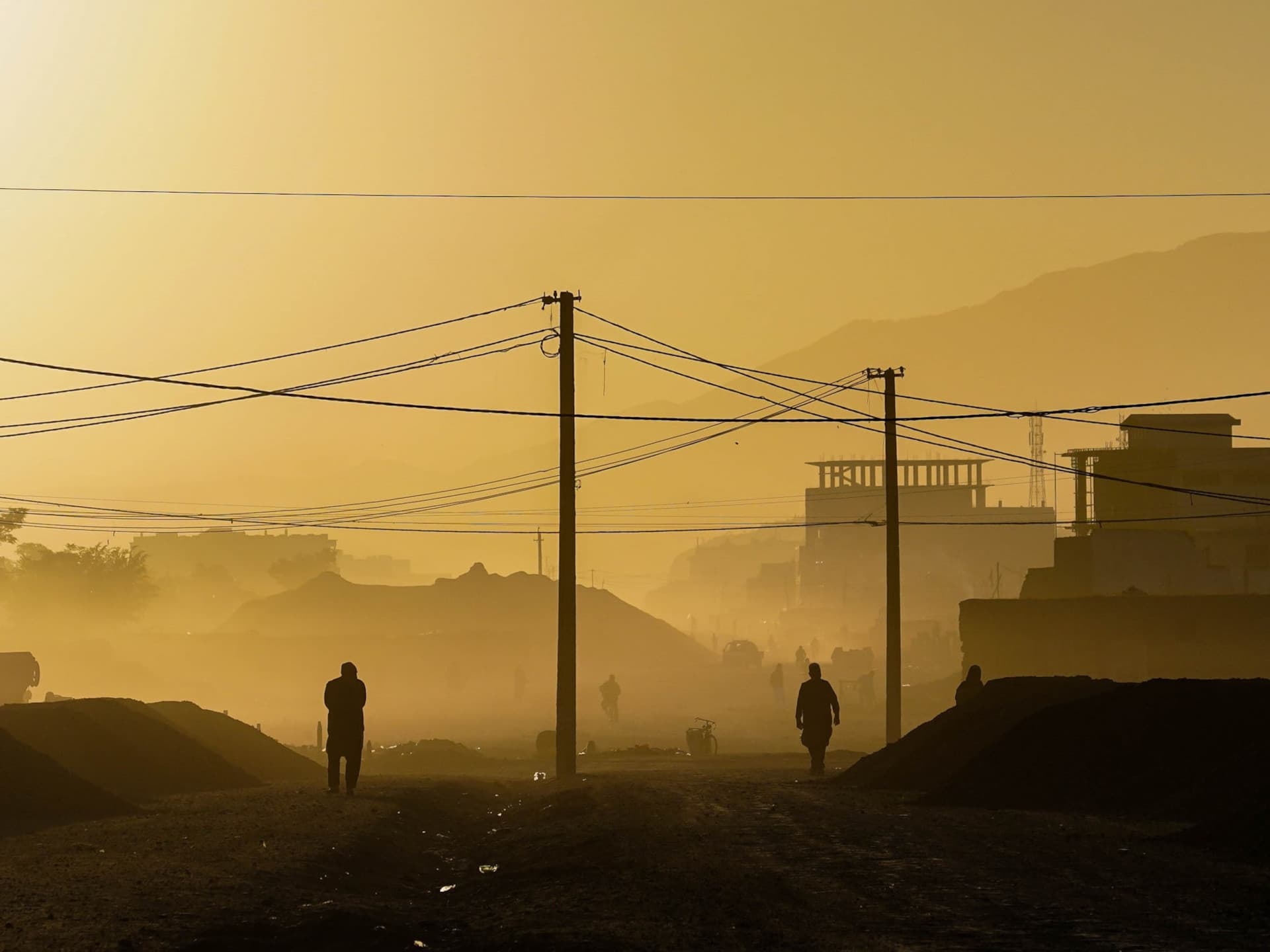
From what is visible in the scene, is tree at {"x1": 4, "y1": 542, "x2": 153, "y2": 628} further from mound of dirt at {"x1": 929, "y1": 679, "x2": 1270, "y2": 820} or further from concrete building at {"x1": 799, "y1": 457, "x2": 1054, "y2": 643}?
mound of dirt at {"x1": 929, "y1": 679, "x2": 1270, "y2": 820}

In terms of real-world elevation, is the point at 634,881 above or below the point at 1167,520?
below

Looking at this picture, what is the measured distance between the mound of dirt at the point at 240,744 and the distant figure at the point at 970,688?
42.7 feet

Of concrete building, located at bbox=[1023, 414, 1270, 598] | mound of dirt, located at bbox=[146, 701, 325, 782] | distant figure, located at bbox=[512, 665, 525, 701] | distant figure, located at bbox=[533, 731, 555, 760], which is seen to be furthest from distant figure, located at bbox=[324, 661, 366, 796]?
distant figure, located at bbox=[512, 665, 525, 701]

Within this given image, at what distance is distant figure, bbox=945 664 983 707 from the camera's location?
2884cm

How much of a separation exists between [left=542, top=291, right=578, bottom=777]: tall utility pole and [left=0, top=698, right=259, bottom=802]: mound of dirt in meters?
5.91

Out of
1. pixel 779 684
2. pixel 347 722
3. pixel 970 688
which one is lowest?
pixel 779 684

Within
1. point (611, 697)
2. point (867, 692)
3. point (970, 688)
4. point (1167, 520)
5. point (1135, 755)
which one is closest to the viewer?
point (1135, 755)

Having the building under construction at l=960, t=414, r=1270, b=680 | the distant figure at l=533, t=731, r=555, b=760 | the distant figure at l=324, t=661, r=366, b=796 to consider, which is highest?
the building under construction at l=960, t=414, r=1270, b=680

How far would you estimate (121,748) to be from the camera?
2856cm

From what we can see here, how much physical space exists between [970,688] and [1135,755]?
859cm

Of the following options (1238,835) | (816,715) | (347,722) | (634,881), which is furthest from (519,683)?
(634,881)

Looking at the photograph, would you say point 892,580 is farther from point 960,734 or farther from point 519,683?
point 519,683

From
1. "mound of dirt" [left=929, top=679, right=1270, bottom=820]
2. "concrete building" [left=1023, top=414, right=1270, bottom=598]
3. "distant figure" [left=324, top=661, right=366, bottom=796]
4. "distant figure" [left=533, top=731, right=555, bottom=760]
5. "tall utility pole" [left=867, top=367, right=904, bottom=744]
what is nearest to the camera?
"mound of dirt" [left=929, top=679, right=1270, bottom=820]

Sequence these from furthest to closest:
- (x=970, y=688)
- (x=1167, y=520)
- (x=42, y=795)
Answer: (x=1167, y=520), (x=970, y=688), (x=42, y=795)
